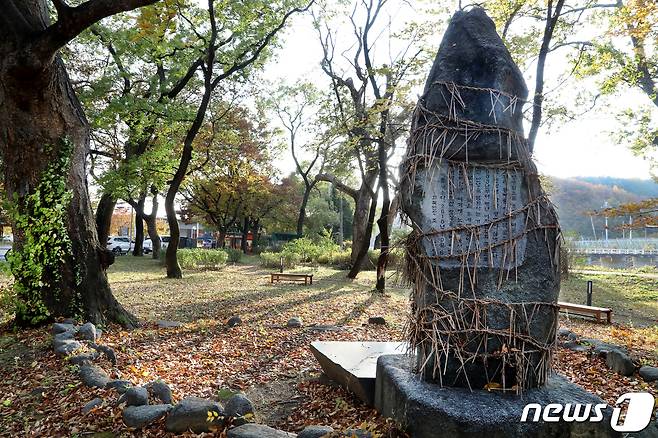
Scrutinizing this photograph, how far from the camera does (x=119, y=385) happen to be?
426cm

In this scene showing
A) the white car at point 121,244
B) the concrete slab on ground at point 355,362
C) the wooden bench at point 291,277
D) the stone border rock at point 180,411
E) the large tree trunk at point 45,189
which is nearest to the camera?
the stone border rock at point 180,411

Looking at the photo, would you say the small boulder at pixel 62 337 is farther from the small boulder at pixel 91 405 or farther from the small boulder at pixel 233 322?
the small boulder at pixel 233 322

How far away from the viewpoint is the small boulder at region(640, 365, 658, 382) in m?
5.10

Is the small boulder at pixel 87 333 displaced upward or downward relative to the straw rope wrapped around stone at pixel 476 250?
downward

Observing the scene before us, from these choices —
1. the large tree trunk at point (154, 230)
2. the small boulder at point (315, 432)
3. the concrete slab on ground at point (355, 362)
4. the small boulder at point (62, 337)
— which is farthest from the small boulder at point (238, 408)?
the large tree trunk at point (154, 230)

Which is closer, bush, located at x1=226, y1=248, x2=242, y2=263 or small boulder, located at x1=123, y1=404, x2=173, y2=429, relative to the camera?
small boulder, located at x1=123, y1=404, x2=173, y2=429

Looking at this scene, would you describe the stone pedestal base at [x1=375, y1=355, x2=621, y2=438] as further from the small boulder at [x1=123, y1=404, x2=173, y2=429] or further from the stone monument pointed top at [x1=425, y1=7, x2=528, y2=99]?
the stone monument pointed top at [x1=425, y1=7, x2=528, y2=99]

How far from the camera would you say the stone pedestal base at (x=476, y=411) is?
2924mm

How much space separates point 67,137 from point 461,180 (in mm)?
5889

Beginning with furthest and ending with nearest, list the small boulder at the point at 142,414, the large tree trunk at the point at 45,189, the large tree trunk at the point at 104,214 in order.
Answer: the large tree trunk at the point at 104,214 → the large tree trunk at the point at 45,189 → the small boulder at the point at 142,414

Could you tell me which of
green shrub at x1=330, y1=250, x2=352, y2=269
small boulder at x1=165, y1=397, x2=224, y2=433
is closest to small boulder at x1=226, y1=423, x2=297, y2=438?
small boulder at x1=165, y1=397, x2=224, y2=433

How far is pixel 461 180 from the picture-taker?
3.74 metres

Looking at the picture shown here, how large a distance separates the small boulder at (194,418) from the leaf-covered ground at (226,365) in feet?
0.45

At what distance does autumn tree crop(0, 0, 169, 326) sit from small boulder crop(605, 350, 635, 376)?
718 cm
